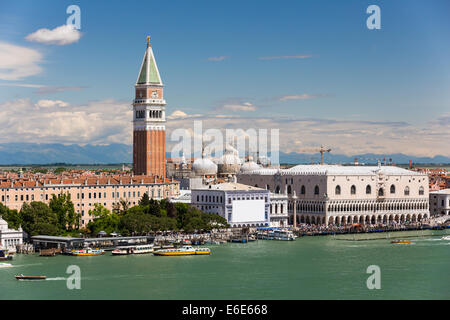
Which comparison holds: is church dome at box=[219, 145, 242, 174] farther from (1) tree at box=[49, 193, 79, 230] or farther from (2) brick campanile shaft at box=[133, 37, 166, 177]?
(1) tree at box=[49, 193, 79, 230]

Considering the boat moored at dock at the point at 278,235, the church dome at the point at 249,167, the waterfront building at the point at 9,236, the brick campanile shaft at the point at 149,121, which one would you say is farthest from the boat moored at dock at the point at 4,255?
the church dome at the point at 249,167

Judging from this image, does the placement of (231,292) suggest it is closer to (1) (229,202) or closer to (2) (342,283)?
(2) (342,283)

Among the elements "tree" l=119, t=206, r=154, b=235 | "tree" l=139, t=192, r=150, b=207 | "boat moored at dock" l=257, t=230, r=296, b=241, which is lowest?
"boat moored at dock" l=257, t=230, r=296, b=241

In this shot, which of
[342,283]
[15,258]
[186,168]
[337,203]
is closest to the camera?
[342,283]

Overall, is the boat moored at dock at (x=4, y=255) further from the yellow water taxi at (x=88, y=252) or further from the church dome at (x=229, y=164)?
the church dome at (x=229, y=164)

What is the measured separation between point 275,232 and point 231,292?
15896 millimetres

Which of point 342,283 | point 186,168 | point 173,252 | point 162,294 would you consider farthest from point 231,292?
point 186,168

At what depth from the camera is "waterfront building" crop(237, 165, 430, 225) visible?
49.4 m

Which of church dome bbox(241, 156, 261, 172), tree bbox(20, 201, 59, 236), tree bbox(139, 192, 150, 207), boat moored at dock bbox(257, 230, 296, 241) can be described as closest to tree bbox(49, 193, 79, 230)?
tree bbox(20, 201, 59, 236)

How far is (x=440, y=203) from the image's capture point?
180ft

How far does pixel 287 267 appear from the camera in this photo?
30625 millimetres

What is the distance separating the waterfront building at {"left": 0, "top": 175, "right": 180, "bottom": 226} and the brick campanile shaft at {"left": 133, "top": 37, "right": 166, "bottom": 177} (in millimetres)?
3911

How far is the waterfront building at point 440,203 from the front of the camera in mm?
54531

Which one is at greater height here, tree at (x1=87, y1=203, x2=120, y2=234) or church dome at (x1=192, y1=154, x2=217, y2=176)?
church dome at (x1=192, y1=154, x2=217, y2=176)
